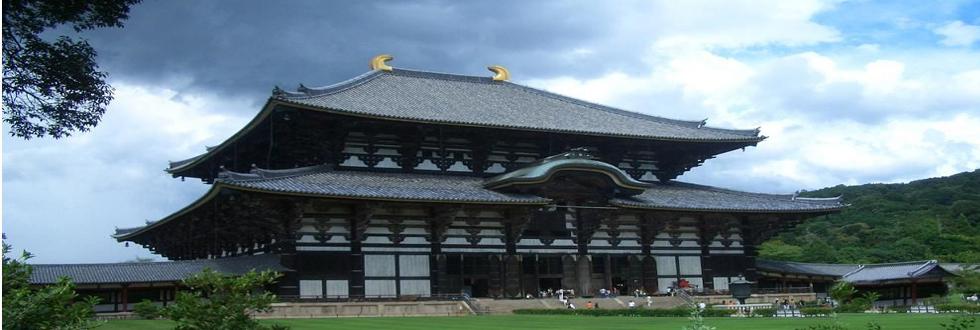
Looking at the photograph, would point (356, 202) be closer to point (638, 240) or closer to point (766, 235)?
point (638, 240)

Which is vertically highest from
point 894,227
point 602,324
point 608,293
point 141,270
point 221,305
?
point 894,227

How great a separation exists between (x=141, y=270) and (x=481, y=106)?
1813 centimetres

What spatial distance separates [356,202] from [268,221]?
3.44m

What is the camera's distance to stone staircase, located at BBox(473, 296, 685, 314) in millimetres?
36969

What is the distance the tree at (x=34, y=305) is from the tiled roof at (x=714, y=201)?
3018 cm

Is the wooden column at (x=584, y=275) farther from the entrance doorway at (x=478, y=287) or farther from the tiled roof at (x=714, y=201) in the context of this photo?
the entrance doorway at (x=478, y=287)

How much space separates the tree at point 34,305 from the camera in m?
13.4

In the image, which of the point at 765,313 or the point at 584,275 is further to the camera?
the point at 584,275

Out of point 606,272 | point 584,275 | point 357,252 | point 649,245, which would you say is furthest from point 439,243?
point 649,245

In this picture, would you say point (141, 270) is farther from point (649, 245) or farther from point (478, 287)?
point (649, 245)

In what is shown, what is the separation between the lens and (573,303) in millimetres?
39375

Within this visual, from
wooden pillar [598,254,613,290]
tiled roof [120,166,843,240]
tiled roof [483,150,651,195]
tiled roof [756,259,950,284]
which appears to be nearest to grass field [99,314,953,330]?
tiled roof [120,166,843,240]

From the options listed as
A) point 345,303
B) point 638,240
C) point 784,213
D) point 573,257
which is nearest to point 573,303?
point 573,257

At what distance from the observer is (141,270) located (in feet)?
121
